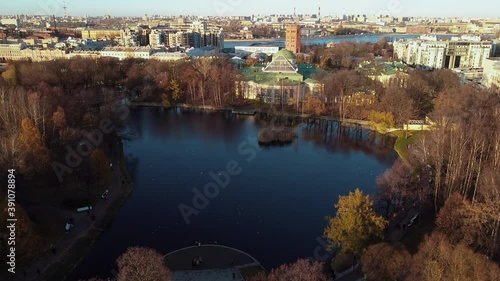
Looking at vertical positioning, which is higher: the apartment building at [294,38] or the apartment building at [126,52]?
the apartment building at [294,38]

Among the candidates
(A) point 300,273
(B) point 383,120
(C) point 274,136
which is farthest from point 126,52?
(A) point 300,273

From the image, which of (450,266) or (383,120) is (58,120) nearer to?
(450,266)

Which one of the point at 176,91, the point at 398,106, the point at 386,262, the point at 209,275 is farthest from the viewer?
the point at 176,91

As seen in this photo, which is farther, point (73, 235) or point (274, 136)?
point (274, 136)

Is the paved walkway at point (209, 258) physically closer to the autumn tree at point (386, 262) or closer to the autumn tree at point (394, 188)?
the autumn tree at point (386, 262)

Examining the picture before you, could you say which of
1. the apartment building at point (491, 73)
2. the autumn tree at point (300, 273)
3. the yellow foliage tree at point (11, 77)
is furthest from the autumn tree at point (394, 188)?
the apartment building at point (491, 73)

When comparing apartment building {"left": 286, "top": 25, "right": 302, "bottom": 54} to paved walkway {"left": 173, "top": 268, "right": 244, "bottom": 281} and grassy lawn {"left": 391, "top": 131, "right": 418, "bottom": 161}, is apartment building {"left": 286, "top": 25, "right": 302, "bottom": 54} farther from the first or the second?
paved walkway {"left": 173, "top": 268, "right": 244, "bottom": 281}

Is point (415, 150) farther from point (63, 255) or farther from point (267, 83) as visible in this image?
point (267, 83)
